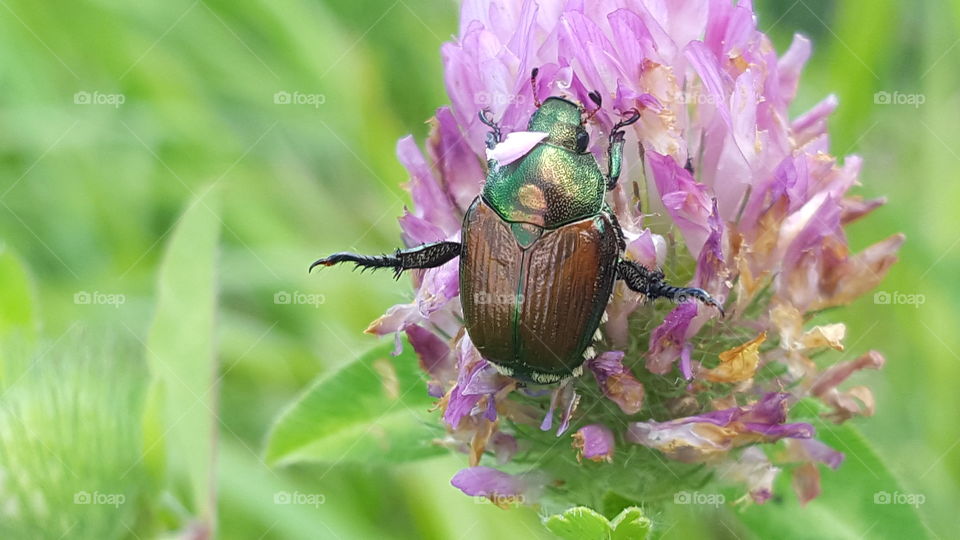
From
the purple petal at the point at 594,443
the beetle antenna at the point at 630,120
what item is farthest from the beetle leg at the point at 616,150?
the purple petal at the point at 594,443

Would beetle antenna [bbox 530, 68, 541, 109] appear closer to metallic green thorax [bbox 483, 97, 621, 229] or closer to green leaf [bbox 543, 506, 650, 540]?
metallic green thorax [bbox 483, 97, 621, 229]

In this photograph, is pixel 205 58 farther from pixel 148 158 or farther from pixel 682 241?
pixel 682 241

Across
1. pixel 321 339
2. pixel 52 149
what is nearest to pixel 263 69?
pixel 52 149
